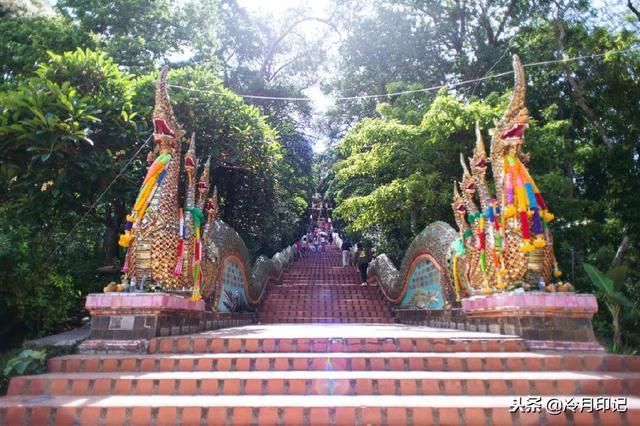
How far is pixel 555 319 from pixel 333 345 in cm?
259

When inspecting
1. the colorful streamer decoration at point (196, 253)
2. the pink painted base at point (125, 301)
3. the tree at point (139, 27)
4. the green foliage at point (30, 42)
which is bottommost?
the pink painted base at point (125, 301)

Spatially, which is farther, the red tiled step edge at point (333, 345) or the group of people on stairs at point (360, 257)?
the group of people on stairs at point (360, 257)

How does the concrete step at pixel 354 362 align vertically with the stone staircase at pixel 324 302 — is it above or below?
above

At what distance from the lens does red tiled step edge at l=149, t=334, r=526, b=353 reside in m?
5.27

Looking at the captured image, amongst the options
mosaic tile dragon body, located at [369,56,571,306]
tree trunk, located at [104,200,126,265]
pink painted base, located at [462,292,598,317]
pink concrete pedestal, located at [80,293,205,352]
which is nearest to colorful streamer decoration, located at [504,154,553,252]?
mosaic tile dragon body, located at [369,56,571,306]

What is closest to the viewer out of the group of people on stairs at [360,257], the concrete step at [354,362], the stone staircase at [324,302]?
the concrete step at [354,362]

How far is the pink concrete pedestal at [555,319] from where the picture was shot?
5.30 metres

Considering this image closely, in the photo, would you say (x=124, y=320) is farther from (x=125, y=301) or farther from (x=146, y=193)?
(x=146, y=193)

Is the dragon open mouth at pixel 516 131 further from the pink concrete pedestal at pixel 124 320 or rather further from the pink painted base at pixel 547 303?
the pink concrete pedestal at pixel 124 320

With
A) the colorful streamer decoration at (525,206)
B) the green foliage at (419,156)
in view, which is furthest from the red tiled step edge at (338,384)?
the green foliage at (419,156)

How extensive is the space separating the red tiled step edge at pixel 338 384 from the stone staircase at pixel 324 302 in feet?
20.7

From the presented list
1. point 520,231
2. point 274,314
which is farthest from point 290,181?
point 520,231

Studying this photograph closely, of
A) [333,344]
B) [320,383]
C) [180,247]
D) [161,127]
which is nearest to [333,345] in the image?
[333,344]

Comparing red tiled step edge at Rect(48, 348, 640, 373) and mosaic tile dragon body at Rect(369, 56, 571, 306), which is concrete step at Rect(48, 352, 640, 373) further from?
mosaic tile dragon body at Rect(369, 56, 571, 306)
